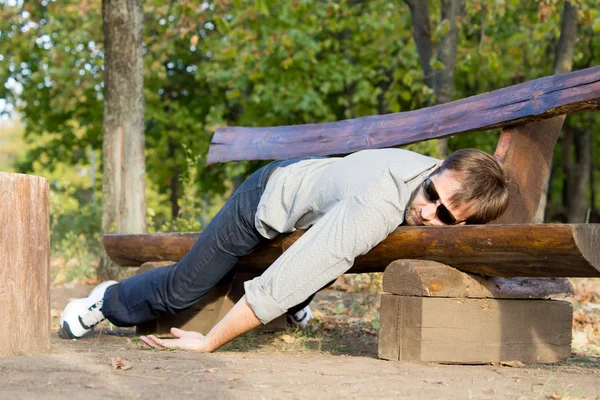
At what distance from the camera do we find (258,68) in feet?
40.7

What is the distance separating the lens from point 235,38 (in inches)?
514

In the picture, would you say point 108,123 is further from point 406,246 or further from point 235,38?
point 235,38

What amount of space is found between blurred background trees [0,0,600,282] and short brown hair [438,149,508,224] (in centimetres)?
692

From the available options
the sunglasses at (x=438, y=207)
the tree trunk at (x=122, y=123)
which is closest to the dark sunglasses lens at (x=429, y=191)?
the sunglasses at (x=438, y=207)

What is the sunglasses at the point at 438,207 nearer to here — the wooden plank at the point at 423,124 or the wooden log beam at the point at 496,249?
the wooden log beam at the point at 496,249

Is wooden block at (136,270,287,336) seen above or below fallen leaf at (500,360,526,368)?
above

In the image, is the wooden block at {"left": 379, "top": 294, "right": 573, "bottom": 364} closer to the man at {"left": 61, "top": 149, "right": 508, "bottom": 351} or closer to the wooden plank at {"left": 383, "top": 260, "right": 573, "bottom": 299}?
the wooden plank at {"left": 383, "top": 260, "right": 573, "bottom": 299}

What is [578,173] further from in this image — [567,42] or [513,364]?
[513,364]

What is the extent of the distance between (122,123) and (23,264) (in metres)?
4.06

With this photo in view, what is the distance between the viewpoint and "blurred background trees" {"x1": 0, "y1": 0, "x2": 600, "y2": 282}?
40.8 feet

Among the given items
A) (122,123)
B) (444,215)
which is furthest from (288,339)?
(122,123)

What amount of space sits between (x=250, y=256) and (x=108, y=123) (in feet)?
12.0

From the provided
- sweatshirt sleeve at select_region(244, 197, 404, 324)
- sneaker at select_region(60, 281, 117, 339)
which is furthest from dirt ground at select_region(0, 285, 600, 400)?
sneaker at select_region(60, 281, 117, 339)

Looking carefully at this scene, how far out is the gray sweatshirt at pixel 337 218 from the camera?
327cm
